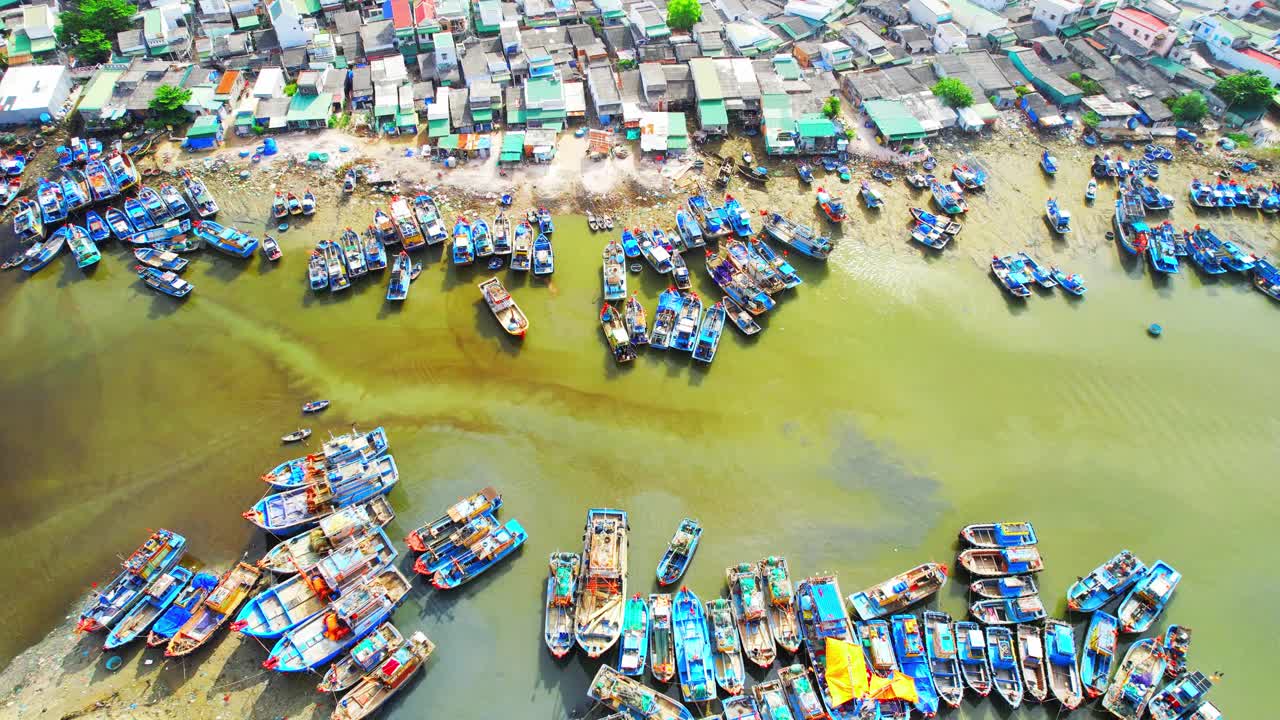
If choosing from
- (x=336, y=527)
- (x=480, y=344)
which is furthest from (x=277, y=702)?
(x=480, y=344)

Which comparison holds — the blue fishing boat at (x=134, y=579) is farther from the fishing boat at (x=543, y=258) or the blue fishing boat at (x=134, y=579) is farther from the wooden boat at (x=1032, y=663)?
the wooden boat at (x=1032, y=663)

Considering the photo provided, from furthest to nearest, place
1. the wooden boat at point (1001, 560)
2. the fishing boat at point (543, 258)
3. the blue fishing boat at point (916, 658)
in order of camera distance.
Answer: the fishing boat at point (543, 258) → the wooden boat at point (1001, 560) → the blue fishing boat at point (916, 658)

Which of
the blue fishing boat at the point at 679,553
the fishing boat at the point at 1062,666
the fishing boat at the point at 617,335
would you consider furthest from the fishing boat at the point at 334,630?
the fishing boat at the point at 1062,666

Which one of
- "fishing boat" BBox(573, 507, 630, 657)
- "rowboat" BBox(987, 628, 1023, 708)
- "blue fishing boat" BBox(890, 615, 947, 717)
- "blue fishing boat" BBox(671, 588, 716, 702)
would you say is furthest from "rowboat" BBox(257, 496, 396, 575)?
"rowboat" BBox(987, 628, 1023, 708)

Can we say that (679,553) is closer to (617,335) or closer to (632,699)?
(632,699)

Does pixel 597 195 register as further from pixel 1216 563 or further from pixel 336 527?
pixel 1216 563

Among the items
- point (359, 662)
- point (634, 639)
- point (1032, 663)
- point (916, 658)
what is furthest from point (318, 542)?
point (1032, 663)

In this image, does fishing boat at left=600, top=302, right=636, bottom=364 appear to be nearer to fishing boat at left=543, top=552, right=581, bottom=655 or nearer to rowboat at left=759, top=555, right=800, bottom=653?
fishing boat at left=543, top=552, right=581, bottom=655

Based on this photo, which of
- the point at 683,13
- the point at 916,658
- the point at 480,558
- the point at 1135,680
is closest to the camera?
the point at 1135,680
